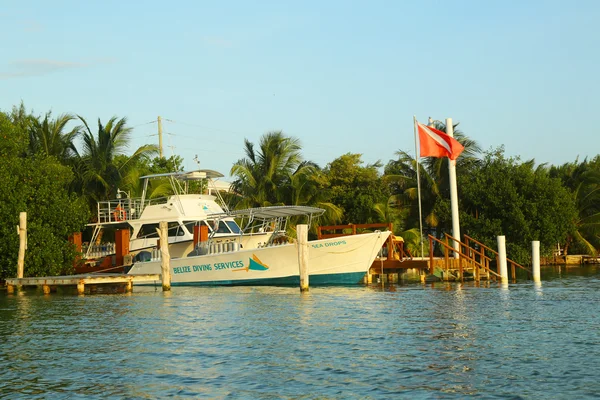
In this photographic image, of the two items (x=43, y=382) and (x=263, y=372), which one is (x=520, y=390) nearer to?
(x=263, y=372)

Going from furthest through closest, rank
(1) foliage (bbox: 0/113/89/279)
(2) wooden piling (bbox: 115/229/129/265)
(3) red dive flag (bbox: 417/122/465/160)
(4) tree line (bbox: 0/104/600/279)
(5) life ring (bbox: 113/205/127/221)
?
(4) tree line (bbox: 0/104/600/279) < (5) life ring (bbox: 113/205/127/221) < (2) wooden piling (bbox: 115/229/129/265) < (1) foliage (bbox: 0/113/89/279) < (3) red dive flag (bbox: 417/122/465/160)

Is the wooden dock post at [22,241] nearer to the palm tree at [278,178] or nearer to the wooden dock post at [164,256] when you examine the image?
the wooden dock post at [164,256]

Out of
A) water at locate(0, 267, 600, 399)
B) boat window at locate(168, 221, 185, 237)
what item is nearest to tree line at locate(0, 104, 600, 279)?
boat window at locate(168, 221, 185, 237)

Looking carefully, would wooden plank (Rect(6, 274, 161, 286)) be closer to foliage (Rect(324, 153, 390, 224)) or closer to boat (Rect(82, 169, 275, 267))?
boat (Rect(82, 169, 275, 267))

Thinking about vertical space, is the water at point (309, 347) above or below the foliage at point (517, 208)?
below

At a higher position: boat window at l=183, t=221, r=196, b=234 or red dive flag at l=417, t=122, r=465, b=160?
red dive flag at l=417, t=122, r=465, b=160

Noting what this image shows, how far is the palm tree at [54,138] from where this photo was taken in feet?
141

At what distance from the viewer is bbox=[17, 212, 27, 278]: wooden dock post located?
30.1 metres

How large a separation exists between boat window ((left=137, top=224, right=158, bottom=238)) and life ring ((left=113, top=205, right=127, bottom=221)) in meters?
1.22

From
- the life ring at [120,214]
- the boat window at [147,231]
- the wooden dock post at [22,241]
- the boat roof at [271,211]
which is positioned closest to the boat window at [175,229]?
the boat window at [147,231]

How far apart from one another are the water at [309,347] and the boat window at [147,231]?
8.61m

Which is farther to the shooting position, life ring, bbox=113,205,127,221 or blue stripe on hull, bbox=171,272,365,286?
life ring, bbox=113,205,127,221

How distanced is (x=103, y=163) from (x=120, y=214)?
849cm

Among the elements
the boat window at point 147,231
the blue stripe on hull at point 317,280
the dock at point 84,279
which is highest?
the boat window at point 147,231
